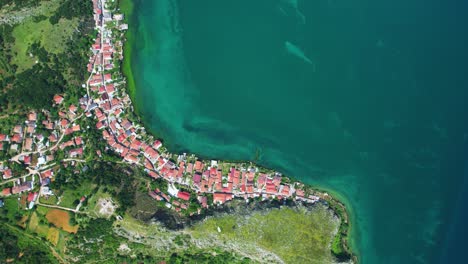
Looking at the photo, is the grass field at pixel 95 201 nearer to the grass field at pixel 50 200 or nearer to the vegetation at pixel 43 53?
the grass field at pixel 50 200

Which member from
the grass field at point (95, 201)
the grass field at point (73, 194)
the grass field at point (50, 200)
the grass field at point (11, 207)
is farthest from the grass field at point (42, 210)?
the grass field at point (95, 201)

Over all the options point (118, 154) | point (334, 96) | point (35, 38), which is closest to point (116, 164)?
point (118, 154)

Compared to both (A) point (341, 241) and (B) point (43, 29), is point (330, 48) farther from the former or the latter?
(B) point (43, 29)

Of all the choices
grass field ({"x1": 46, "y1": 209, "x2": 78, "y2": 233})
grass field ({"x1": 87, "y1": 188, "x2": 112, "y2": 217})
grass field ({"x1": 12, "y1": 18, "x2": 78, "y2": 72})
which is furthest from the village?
grass field ({"x1": 12, "y1": 18, "x2": 78, "y2": 72})

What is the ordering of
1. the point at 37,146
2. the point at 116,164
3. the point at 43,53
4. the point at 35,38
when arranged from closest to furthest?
the point at 37,146, the point at 116,164, the point at 43,53, the point at 35,38

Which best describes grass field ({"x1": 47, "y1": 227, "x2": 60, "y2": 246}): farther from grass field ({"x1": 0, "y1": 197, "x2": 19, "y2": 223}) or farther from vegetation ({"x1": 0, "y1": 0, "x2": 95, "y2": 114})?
vegetation ({"x1": 0, "y1": 0, "x2": 95, "y2": 114})

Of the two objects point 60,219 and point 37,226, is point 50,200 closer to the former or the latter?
point 60,219
